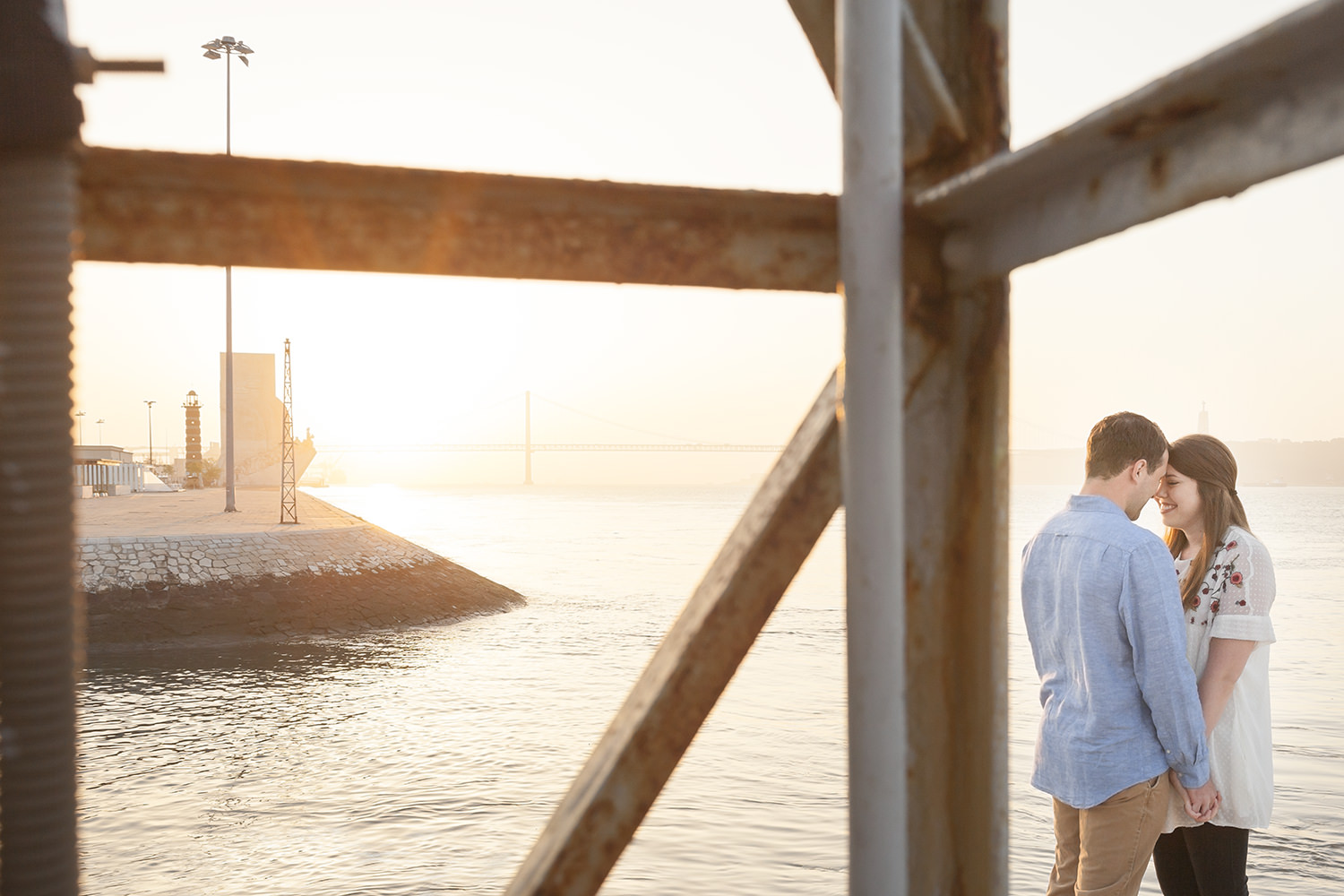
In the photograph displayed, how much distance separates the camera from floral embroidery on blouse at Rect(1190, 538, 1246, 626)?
2.93 metres

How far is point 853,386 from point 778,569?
0.33m

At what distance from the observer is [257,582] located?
18.1 metres

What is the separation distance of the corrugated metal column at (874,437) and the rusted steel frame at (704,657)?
172 mm

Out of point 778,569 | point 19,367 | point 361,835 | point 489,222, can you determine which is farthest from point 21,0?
point 361,835

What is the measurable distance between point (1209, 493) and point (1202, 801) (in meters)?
0.88

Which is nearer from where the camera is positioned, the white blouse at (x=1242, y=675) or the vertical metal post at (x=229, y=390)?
the white blouse at (x=1242, y=675)

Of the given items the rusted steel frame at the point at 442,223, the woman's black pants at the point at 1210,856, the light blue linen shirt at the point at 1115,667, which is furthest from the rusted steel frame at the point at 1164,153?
the woman's black pants at the point at 1210,856

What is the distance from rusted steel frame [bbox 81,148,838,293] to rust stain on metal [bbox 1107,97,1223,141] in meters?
0.44

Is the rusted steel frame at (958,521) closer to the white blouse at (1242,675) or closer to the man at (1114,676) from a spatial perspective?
the man at (1114,676)

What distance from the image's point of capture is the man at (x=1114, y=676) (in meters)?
2.59

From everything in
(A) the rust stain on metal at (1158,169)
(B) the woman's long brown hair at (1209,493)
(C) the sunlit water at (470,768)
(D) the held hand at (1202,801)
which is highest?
(A) the rust stain on metal at (1158,169)

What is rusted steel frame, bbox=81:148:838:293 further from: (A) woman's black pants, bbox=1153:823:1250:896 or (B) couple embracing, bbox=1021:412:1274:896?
(A) woman's black pants, bbox=1153:823:1250:896

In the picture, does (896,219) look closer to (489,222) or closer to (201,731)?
(489,222)

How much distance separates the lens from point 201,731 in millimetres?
10750
